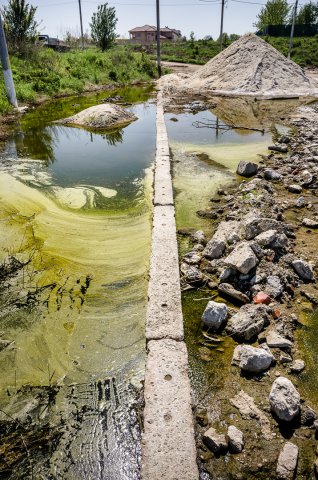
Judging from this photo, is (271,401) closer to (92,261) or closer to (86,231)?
(92,261)

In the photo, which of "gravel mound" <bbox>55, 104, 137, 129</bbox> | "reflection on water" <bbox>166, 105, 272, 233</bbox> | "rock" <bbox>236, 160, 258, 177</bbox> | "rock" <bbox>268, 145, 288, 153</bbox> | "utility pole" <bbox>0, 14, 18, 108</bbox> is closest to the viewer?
"reflection on water" <bbox>166, 105, 272, 233</bbox>

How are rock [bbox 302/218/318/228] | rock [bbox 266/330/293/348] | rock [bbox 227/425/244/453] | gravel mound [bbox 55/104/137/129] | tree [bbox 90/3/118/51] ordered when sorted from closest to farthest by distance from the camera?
rock [bbox 227/425/244/453] < rock [bbox 266/330/293/348] < rock [bbox 302/218/318/228] < gravel mound [bbox 55/104/137/129] < tree [bbox 90/3/118/51]

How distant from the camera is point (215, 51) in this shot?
36188mm

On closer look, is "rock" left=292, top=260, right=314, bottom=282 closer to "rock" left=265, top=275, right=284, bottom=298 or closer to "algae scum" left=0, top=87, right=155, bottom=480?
"rock" left=265, top=275, right=284, bottom=298

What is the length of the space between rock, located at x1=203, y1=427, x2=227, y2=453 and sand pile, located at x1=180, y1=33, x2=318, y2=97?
1701cm

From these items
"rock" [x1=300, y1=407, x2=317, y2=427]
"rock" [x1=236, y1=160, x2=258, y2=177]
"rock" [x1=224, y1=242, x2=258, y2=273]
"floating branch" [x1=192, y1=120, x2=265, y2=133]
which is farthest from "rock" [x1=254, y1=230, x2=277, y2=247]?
"floating branch" [x1=192, y1=120, x2=265, y2=133]

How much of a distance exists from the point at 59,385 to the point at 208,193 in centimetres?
381

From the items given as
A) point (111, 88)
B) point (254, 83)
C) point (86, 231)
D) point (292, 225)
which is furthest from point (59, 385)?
point (111, 88)

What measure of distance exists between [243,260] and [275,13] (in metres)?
53.2

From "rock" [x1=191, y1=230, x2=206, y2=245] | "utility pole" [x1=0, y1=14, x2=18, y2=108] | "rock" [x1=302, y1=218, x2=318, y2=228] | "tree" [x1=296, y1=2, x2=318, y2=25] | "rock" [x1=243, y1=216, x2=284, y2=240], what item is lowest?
"rock" [x1=191, y1=230, x2=206, y2=245]

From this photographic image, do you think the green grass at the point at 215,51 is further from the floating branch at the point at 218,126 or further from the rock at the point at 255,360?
the rock at the point at 255,360

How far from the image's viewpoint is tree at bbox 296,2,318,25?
39656 millimetres

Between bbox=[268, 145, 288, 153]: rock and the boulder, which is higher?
bbox=[268, 145, 288, 153]: rock

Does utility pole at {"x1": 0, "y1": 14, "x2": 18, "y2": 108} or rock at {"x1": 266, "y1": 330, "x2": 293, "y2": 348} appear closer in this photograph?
rock at {"x1": 266, "y1": 330, "x2": 293, "y2": 348}
